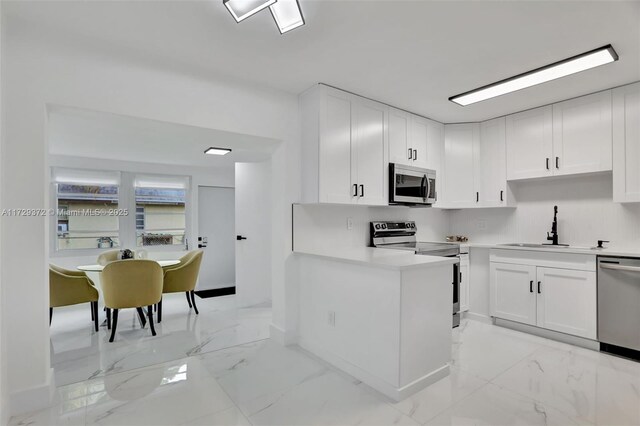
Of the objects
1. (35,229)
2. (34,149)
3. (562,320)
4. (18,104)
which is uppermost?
(18,104)

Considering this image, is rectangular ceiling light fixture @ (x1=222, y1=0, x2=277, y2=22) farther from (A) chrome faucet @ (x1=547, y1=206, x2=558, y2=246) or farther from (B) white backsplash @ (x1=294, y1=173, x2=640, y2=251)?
(A) chrome faucet @ (x1=547, y1=206, x2=558, y2=246)

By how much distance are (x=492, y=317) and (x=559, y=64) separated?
2585mm

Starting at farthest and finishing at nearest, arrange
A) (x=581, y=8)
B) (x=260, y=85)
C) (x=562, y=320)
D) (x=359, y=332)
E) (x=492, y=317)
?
(x=492, y=317) < (x=562, y=320) < (x=260, y=85) < (x=359, y=332) < (x=581, y=8)

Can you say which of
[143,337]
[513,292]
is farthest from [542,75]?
[143,337]

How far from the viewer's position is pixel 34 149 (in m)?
2.06

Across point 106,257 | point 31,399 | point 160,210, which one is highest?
point 160,210

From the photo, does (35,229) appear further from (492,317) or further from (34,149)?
(492,317)

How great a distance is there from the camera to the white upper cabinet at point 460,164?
4.01m

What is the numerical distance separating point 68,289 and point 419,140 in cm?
414

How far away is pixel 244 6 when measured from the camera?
5.72ft

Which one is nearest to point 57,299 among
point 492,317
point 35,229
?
point 35,229

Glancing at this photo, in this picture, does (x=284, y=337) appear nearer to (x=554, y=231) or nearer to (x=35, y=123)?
(x=35, y=123)

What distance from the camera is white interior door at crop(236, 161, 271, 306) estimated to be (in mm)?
4555

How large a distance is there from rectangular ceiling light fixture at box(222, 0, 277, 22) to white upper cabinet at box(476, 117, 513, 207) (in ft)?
10.4
